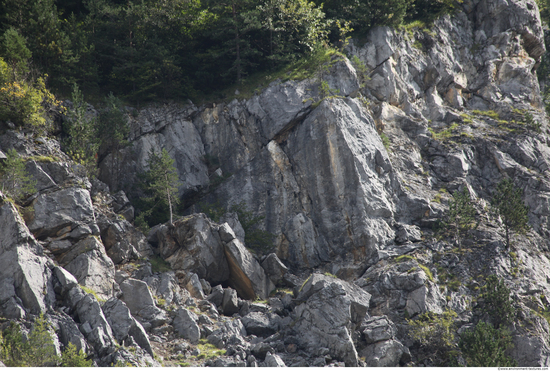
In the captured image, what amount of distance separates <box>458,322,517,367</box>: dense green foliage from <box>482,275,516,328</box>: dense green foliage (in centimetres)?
202

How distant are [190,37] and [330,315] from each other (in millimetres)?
38211

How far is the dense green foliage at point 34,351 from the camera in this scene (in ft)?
84.0

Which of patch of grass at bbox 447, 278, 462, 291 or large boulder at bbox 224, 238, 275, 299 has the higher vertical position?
large boulder at bbox 224, 238, 275, 299

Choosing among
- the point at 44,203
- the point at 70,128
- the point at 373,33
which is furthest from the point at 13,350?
the point at 373,33

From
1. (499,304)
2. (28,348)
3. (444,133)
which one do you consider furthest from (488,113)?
(28,348)

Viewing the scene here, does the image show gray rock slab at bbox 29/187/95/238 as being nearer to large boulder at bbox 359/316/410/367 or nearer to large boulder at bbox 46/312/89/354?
large boulder at bbox 46/312/89/354

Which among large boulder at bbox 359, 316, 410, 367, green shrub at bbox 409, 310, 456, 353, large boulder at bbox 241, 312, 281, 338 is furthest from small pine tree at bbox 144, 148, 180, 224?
green shrub at bbox 409, 310, 456, 353

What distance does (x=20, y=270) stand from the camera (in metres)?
29.9

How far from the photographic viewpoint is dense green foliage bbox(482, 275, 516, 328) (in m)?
36.3

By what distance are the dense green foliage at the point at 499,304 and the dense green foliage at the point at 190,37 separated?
33782mm

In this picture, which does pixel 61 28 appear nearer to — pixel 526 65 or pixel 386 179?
pixel 386 179

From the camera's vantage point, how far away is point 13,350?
25.9 meters

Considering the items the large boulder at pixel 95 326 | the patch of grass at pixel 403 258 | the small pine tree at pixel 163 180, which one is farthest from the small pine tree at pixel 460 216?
the large boulder at pixel 95 326

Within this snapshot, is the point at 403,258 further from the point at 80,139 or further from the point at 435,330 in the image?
the point at 80,139
